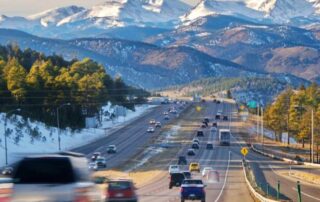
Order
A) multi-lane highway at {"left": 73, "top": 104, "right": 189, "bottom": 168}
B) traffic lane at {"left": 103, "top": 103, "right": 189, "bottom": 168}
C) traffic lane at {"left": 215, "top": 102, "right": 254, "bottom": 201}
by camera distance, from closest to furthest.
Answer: traffic lane at {"left": 215, "top": 102, "right": 254, "bottom": 201}
traffic lane at {"left": 103, "top": 103, "right": 189, "bottom": 168}
multi-lane highway at {"left": 73, "top": 104, "right": 189, "bottom": 168}

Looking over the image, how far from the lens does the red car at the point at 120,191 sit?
34.1 m

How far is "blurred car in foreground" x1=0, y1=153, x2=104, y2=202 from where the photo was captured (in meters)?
17.8

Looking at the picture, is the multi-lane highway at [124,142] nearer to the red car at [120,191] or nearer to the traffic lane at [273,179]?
the traffic lane at [273,179]

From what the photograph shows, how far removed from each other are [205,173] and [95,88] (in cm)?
6726

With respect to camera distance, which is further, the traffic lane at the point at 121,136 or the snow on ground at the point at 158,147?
the traffic lane at the point at 121,136

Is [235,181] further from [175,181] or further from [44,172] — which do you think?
[44,172]

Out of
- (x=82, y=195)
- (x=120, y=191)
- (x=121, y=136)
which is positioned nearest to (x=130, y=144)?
(x=121, y=136)

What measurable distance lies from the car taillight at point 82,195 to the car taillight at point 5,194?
4.68 ft

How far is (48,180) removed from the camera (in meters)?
18.2

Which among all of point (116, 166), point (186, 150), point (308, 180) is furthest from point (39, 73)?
point (308, 180)

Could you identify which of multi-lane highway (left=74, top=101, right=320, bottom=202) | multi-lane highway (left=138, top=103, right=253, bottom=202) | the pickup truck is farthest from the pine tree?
the pickup truck

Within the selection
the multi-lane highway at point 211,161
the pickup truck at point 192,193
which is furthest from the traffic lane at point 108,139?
the pickup truck at point 192,193

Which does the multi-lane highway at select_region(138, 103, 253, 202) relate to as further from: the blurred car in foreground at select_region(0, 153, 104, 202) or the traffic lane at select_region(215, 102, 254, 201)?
the blurred car in foreground at select_region(0, 153, 104, 202)

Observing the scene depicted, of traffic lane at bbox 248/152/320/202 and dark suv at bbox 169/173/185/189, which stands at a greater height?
dark suv at bbox 169/173/185/189
